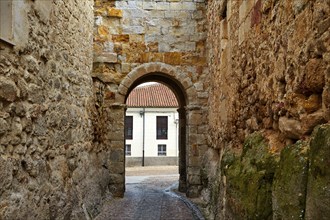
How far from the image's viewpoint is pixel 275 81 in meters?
2.45

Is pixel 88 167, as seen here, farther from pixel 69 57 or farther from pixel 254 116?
pixel 254 116

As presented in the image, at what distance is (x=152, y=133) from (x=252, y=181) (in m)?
18.2

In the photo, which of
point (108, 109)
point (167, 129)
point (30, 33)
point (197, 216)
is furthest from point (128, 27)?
point (167, 129)

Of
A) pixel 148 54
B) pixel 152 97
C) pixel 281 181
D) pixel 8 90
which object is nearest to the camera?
pixel 281 181

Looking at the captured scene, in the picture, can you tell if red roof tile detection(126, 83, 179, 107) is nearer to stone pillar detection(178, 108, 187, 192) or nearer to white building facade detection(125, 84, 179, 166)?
white building facade detection(125, 84, 179, 166)

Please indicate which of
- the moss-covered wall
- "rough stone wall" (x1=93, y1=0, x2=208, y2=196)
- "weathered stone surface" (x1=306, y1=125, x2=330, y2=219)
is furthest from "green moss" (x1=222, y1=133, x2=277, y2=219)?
"rough stone wall" (x1=93, y1=0, x2=208, y2=196)

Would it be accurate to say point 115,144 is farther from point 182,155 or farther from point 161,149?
point 161,149

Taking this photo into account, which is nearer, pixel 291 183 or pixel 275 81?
pixel 291 183

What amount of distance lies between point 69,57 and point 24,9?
1641 millimetres

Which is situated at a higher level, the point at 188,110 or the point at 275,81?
the point at 188,110

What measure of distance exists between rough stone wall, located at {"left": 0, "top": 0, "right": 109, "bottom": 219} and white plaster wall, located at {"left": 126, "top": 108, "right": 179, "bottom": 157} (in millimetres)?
14784

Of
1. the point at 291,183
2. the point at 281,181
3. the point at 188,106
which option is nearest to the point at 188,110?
the point at 188,106

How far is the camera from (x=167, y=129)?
67.7 ft

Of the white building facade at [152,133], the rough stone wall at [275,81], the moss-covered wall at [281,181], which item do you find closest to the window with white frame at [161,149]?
the white building facade at [152,133]
